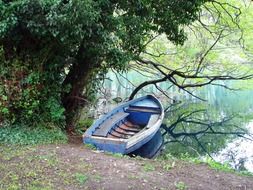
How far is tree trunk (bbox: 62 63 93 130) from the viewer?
7.54 meters

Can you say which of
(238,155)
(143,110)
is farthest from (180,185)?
(238,155)

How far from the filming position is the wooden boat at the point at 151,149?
8.48m

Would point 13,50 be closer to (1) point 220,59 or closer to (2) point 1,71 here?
(2) point 1,71

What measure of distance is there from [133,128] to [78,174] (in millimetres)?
5050

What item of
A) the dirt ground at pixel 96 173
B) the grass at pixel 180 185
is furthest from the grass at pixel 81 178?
the grass at pixel 180 185

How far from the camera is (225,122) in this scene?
1538 centimetres

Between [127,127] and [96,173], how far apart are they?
15.6 feet

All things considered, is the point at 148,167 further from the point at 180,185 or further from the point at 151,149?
the point at 151,149

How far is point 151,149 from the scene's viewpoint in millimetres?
9211

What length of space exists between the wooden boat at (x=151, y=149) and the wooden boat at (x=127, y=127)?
448 mm

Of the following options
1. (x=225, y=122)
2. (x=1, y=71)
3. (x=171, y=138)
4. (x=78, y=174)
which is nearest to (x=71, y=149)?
(x=78, y=174)

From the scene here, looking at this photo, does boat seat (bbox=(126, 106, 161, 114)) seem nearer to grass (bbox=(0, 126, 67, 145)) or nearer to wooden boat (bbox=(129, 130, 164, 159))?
wooden boat (bbox=(129, 130, 164, 159))

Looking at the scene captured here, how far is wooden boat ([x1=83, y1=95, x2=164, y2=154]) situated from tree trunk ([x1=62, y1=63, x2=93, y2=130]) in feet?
2.30

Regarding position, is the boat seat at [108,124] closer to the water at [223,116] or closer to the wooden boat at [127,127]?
the wooden boat at [127,127]
